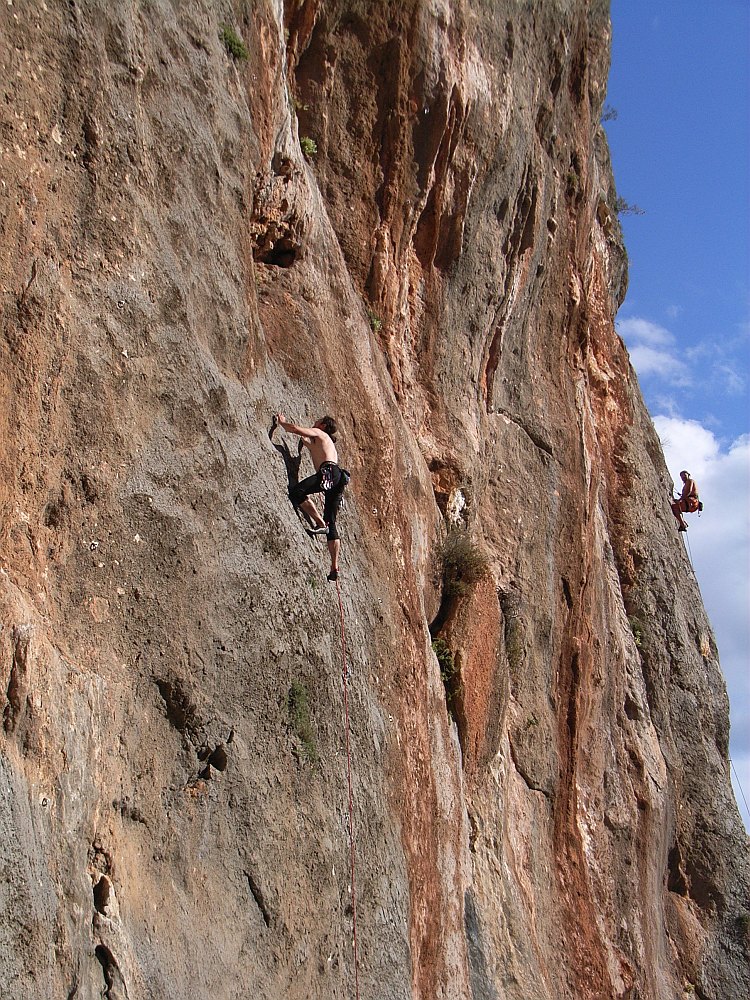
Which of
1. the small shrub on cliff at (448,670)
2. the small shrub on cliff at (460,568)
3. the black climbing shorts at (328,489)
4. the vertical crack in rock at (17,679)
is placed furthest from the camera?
the small shrub on cliff at (460,568)

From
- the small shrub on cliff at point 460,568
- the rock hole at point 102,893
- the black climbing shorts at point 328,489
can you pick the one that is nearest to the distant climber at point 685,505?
the small shrub on cliff at point 460,568

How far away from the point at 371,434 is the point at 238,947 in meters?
4.92

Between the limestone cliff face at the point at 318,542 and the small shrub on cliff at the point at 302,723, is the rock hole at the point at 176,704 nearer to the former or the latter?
the limestone cliff face at the point at 318,542

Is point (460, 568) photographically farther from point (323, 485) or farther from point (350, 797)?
point (350, 797)

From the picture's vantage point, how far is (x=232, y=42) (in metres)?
8.95

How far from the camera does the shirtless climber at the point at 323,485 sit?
8844mm

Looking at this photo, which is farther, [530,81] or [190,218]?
[530,81]

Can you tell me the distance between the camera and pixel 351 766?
838 centimetres

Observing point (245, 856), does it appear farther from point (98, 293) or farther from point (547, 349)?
point (547, 349)

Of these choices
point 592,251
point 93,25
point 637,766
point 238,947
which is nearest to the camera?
point 238,947

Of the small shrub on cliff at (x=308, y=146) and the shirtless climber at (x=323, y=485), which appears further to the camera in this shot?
the small shrub on cliff at (x=308, y=146)

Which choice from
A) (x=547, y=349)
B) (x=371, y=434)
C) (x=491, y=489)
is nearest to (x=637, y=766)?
(x=491, y=489)

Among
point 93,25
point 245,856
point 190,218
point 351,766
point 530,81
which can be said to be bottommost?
point 245,856

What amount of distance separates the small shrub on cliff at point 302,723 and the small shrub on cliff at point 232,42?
5.45 m
